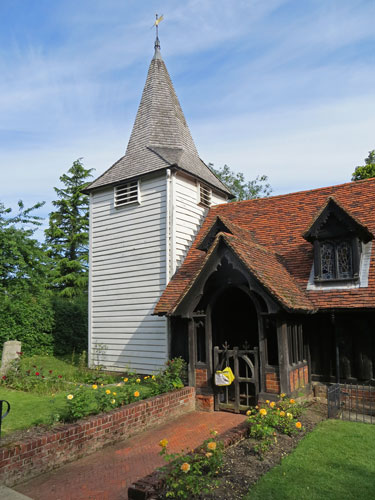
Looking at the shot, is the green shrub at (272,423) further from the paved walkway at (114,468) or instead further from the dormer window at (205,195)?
the dormer window at (205,195)

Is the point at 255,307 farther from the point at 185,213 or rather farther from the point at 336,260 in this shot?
the point at 185,213

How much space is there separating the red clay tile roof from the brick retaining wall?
8.32 ft

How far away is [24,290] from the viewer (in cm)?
2025

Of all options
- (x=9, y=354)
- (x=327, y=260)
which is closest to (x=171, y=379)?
(x=327, y=260)

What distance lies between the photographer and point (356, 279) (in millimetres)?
10102

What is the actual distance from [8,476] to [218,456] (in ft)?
10.1

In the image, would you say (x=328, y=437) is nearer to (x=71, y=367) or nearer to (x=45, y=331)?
(x=71, y=367)

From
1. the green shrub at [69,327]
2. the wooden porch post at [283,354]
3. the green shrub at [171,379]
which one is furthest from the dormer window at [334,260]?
the green shrub at [69,327]

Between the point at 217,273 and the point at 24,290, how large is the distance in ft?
45.6

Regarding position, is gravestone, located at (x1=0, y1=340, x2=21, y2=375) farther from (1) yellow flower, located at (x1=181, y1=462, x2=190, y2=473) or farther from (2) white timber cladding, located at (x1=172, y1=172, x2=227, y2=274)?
(1) yellow flower, located at (x1=181, y1=462, x2=190, y2=473)

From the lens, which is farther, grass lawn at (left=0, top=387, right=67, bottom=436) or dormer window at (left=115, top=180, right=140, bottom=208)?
dormer window at (left=115, top=180, right=140, bottom=208)

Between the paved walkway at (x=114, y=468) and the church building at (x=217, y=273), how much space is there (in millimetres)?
1876

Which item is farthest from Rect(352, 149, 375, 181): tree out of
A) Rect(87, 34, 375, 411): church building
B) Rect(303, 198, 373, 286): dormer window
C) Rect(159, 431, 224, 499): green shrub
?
Rect(159, 431, 224, 499): green shrub

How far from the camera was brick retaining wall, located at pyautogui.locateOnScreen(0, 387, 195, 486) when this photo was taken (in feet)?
18.8
